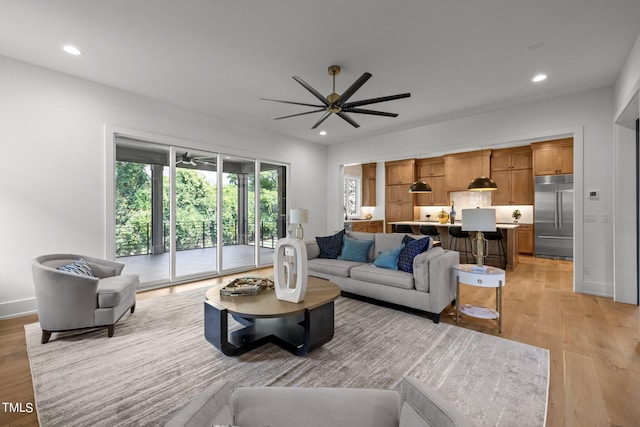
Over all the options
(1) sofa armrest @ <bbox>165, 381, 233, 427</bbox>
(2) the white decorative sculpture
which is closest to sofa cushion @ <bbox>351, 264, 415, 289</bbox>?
(2) the white decorative sculpture

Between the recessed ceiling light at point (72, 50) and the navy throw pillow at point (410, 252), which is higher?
the recessed ceiling light at point (72, 50)

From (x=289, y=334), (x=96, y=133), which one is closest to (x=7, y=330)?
(x=96, y=133)

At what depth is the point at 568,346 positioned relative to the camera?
102 inches

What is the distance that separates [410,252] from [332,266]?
1.13 m

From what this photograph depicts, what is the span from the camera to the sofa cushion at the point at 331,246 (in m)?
4.48

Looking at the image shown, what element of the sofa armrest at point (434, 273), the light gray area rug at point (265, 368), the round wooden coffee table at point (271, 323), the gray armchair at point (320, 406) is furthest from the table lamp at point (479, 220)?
the gray armchair at point (320, 406)

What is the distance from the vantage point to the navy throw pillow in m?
3.44

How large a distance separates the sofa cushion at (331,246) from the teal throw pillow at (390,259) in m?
0.84

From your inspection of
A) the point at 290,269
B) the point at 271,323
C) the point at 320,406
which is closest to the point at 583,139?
the point at 290,269

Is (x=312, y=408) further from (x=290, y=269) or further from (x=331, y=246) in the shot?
(x=331, y=246)

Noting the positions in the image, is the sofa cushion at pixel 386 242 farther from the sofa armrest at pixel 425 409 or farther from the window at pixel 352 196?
the window at pixel 352 196

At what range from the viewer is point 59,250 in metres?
3.60

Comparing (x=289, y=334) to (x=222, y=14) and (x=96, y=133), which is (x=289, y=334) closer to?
(x=222, y=14)

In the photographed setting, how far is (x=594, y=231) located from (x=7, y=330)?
727cm
